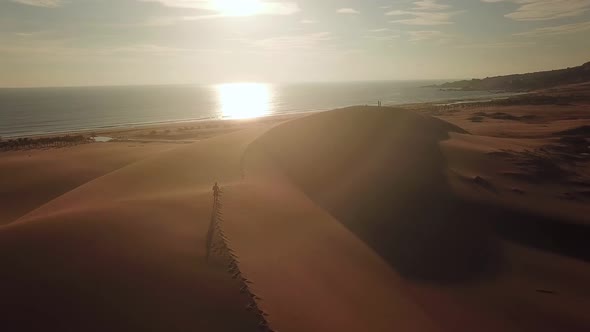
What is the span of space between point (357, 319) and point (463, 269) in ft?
17.8

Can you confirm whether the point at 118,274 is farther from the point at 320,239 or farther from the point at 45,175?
the point at 45,175

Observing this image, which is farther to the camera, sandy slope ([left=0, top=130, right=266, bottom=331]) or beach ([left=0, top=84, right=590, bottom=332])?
beach ([left=0, top=84, right=590, bottom=332])

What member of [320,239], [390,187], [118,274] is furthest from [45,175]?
[390,187]

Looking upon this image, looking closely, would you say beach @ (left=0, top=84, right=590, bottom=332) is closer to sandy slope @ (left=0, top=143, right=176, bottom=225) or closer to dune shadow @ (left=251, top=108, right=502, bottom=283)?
dune shadow @ (left=251, top=108, right=502, bottom=283)

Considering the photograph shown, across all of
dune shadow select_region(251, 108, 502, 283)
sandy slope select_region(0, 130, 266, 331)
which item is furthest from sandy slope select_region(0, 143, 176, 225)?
dune shadow select_region(251, 108, 502, 283)

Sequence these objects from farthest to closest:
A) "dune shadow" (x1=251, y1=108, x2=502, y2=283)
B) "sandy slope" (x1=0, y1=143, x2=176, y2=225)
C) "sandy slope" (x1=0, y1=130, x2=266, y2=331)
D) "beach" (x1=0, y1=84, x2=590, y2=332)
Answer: "sandy slope" (x1=0, y1=143, x2=176, y2=225) → "dune shadow" (x1=251, y1=108, x2=502, y2=283) → "beach" (x1=0, y1=84, x2=590, y2=332) → "sandy slope" (x1=0, y1=130, x2=266, y2=331)

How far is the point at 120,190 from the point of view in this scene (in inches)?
608

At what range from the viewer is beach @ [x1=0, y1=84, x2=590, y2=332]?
7.49m

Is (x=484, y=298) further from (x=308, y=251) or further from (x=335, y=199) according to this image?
(x=335, y=199)

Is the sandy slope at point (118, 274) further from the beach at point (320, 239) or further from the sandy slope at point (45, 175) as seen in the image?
the sandy slope at point (45, 175)

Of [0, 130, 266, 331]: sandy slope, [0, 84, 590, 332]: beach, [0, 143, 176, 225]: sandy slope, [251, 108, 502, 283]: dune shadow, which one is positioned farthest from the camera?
[0, 143, 176, 225]: sandy slope

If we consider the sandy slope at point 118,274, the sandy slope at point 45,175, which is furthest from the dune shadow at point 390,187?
the sandy slope at point 45,175

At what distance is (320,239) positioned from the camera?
1143 cm

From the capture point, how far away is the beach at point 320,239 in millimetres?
7492
